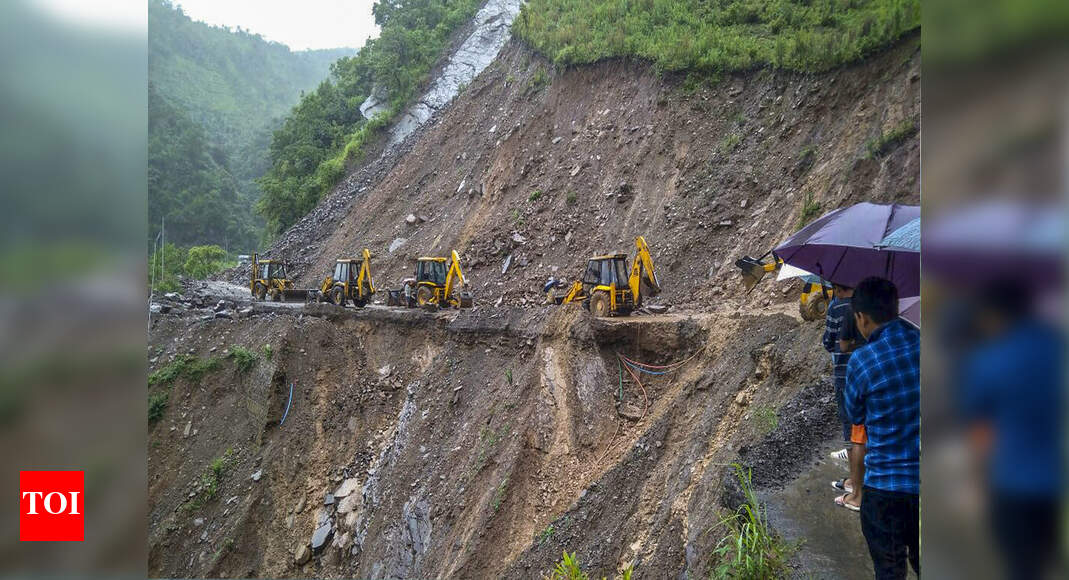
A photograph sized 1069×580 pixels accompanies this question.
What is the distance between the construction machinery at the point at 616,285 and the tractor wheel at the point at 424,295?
1.59 m

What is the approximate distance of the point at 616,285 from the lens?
231 inches

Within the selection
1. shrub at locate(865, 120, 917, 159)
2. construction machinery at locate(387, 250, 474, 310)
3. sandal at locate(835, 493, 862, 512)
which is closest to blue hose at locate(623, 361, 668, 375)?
sandal at locate(835, 493, 862, 512)

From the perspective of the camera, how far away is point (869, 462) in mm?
2215

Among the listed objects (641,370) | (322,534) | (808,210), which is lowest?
(322,534)

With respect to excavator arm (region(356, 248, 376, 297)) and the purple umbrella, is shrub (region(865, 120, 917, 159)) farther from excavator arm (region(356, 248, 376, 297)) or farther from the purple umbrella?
excavator arm (region(356, 248, 376, 297))

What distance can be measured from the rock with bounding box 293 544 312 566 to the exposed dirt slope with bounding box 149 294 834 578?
1.8 inches

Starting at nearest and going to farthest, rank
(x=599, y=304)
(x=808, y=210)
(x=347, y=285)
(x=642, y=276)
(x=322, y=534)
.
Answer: (x=322, y=534), (x=808, y=210), (x=599, y=304), (x=642, y=276), (x=347, y=285)

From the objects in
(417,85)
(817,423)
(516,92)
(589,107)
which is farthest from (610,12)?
(817,423)

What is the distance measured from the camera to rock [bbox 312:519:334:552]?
4953mm

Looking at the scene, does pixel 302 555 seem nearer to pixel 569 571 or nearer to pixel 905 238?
pixel 569 571

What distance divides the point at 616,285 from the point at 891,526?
3796 millimetres

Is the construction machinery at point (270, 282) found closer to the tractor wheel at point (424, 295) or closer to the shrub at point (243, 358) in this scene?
the shrub at point (243, 358)
